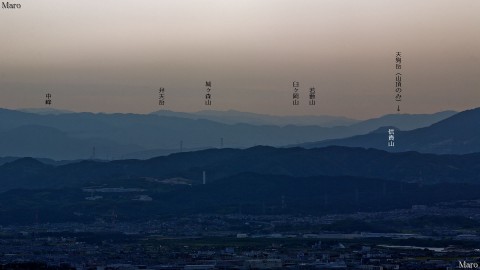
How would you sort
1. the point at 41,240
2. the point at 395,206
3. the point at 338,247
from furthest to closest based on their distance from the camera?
the point at 395,206 < the point at 41,240 < the point at 338,247

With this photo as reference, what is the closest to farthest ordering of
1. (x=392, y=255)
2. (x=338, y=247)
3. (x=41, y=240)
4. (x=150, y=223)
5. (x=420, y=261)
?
(x=420, y=261)
(x=392, y=255)
(x=338, y=247)
(x=41, y=240)
(x=150, y=223)

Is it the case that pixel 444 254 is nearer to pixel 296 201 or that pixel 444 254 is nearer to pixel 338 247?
pixel 338 247

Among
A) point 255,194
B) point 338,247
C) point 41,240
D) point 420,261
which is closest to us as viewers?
point 420,261

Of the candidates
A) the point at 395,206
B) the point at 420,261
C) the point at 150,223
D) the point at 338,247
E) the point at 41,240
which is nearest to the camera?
the point at 420,261

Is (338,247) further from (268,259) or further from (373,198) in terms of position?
(373,198)

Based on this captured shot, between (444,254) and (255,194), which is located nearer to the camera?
(444,254)

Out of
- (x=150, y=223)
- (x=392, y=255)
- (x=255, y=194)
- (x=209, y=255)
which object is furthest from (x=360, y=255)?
(x=255, y=194)

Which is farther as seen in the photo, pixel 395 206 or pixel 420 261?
pixel 395 206

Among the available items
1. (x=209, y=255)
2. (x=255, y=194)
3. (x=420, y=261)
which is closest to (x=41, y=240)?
(x=209, y=255)

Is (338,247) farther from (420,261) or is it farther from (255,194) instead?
(255,194)
